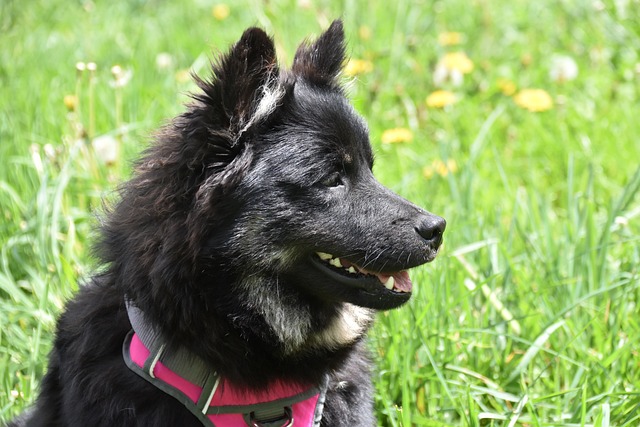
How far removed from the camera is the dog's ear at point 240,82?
2.28 meters

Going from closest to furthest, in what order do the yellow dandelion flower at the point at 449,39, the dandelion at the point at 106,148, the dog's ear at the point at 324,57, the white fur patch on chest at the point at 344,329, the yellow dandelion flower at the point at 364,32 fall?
the white fur patch on chest at the point at 344,329, the dog's ear at the point at 324,57, the dandelion at the point at 106,148, the yellow dandelion flower at the point at 364,32, the yellow dandelion flower at the point at 449,39

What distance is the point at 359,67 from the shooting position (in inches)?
200

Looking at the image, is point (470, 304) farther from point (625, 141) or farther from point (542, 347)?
point (625, 141)

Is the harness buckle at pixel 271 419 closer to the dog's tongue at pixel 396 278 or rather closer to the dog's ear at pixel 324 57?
the dog's tongue at pixel 396 278

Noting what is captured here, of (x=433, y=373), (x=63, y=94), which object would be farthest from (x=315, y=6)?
(x=433, y=373)

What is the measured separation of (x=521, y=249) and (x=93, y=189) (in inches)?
90.0

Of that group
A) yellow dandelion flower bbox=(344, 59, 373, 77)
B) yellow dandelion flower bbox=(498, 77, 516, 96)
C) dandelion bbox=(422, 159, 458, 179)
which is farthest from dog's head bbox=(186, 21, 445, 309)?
yellow dandelion flower bbox=(498, 77, 516, 96)

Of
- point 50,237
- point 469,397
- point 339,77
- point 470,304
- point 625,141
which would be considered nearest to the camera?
point 469,397

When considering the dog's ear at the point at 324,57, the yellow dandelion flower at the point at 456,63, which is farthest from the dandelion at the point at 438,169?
the dog's ear at the point at 324,57

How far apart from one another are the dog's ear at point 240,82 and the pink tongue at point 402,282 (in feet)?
2.33

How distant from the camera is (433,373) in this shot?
2.95 metres

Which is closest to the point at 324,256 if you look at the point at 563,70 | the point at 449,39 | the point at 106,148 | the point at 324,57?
the point at 324,57

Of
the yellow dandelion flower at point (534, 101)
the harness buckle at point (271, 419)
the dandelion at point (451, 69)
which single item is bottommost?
the yellow dandelion flower at point (534, 101)

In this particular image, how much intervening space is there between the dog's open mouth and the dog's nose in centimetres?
19
